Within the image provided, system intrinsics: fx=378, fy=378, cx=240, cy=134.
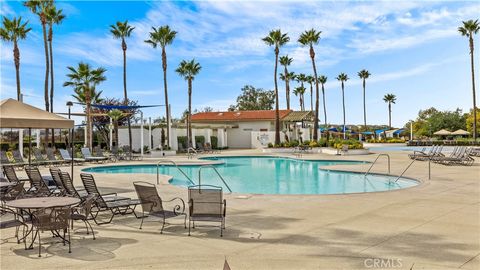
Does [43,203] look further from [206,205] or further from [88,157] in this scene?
[88,157]

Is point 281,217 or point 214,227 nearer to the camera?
point 214,227

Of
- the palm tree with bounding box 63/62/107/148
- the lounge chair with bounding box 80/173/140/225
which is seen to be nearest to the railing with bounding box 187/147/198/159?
the palm tree with bounding box 63/62/107/148

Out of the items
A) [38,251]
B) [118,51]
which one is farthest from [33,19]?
[38,251]

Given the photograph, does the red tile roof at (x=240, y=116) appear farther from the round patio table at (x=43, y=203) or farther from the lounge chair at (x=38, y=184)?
the round patio table at (x=43, y=203)

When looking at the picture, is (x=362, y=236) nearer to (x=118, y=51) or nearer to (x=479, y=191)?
(x=479, y=191)

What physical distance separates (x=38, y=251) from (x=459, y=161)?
1802cm

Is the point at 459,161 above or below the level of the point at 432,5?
below

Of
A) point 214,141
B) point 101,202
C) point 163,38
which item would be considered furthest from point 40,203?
point 214,141

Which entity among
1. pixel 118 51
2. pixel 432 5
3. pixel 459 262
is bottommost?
pixel 459 262

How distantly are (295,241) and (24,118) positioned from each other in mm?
5660

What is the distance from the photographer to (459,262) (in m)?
4.44

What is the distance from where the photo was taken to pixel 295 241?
5.39 m

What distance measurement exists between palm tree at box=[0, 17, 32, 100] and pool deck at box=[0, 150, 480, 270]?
88.0ft

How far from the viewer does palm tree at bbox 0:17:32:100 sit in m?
27.8
